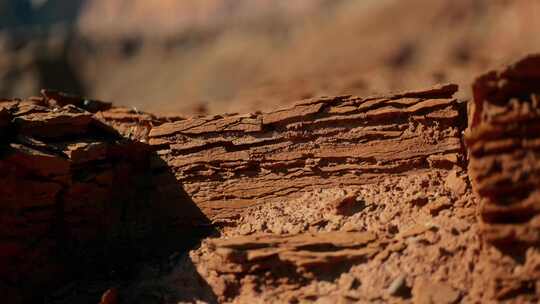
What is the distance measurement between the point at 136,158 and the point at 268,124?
168 centimetres

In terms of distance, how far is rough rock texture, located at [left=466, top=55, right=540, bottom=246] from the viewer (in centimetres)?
512

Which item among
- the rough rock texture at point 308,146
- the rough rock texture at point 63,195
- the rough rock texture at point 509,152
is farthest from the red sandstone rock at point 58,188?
the rough rock texture at point 509,152

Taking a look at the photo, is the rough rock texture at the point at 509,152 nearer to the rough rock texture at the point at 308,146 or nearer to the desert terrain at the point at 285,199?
the desert terrain at the point at 285,199

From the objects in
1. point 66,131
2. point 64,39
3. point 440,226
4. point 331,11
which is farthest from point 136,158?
point 64,39

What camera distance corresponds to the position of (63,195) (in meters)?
6.84

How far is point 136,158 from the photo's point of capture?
25.1ft

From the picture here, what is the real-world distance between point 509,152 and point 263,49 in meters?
31.8

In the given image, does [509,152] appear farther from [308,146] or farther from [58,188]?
[58,188]

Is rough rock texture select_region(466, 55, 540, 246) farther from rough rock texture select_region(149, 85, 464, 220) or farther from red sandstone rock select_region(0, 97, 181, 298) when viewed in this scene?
red sandstone rock select_region(0, 97, 181, 298)

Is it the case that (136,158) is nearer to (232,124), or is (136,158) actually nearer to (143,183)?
(143,183)

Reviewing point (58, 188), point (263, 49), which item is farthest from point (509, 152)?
point (263, 49)

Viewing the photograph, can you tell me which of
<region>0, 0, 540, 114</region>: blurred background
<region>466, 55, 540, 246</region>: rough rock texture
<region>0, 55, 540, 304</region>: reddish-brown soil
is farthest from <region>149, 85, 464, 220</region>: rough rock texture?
<region>0, 0, 540, 114</region>: blurred background

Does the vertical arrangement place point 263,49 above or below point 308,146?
above

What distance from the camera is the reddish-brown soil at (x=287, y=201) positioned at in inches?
207
